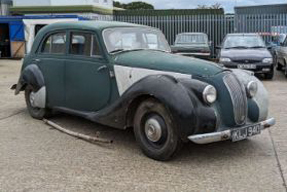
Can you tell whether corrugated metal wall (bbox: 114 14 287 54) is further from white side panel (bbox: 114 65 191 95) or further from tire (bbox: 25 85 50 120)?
white side panel (bbox: 114 65 191 95)

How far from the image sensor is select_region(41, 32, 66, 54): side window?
7.42m

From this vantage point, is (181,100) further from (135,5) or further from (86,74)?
(135,5)

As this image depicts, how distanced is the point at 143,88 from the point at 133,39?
1.59 metres

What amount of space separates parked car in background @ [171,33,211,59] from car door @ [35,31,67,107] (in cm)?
940

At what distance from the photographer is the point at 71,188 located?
463cm

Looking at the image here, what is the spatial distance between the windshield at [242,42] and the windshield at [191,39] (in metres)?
3.51

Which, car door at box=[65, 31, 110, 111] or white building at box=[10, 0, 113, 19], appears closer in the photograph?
car door at box=[65, 31, 110, 111]

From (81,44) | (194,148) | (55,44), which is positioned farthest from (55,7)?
(194,148)

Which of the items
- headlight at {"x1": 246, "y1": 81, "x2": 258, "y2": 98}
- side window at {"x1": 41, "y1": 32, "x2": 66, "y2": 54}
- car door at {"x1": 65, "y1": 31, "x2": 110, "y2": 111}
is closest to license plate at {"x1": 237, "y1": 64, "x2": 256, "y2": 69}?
side window at {"x1": 41, "y1": 32, "x2": 66, "y2": 54}

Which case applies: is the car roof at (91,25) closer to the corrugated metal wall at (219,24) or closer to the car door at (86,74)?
the car door at (86,74)

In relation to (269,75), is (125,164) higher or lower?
lower

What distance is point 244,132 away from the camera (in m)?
5.53

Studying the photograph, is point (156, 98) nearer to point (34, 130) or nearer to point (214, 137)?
point (214, 137)

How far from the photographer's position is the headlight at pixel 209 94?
532 cm
